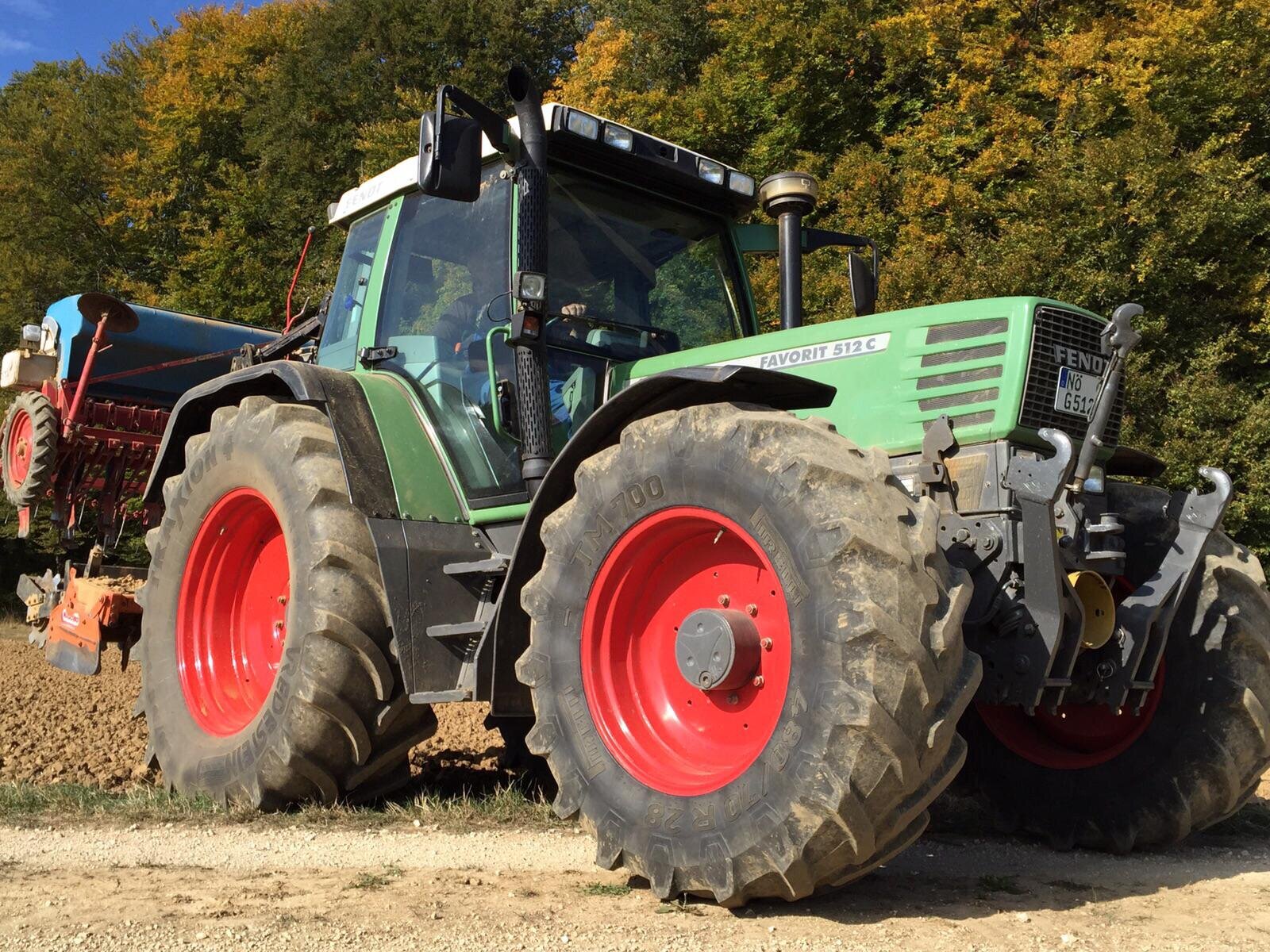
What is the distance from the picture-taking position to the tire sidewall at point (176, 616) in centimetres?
480

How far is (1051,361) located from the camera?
13.4 ft

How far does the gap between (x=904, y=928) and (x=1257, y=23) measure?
15748mm

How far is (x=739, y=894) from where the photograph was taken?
329cm

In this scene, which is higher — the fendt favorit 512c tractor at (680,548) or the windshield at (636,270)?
the windshield at (636,270)

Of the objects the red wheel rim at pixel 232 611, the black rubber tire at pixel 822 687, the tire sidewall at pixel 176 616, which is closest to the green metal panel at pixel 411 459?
the tire sidewall at pixel 176 616

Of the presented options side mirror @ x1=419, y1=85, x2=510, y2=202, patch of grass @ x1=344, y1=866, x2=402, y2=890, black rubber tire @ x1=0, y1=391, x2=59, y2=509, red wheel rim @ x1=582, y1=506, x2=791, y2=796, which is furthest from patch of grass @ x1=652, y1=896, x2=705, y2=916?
black rubber tire @ x1=0, y1=391, x2=59, y2=509

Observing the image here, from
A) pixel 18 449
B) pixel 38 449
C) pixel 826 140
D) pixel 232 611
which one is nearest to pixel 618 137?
pixel 232 611

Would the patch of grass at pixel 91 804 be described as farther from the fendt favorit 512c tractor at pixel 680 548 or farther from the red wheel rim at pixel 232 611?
the red wheel rim at pixel 232 611

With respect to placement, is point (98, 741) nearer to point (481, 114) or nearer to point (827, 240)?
point (481, 114)

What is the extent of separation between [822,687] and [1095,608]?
125 cm

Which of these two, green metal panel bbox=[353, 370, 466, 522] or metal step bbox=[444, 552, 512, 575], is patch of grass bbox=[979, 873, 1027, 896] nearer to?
metal step bbox=[444, 552, 512, 575]

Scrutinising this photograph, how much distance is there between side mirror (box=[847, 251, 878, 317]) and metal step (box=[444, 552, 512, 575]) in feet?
7.00

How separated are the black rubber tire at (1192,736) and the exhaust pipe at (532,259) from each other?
7.70ft

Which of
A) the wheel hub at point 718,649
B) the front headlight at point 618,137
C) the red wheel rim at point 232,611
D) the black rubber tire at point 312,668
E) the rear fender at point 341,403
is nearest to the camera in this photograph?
the wheel hub at point 718,649
